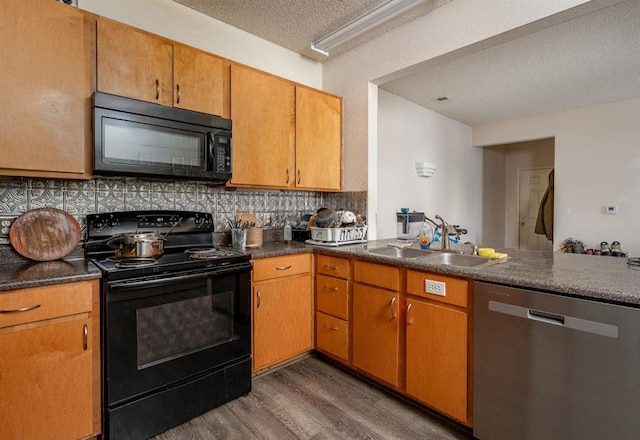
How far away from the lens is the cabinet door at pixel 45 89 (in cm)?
153

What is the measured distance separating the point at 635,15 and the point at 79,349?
402 centimetres

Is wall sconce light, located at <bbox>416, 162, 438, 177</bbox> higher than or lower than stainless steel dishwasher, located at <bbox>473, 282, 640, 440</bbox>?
higher

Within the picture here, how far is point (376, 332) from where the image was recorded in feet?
6.75

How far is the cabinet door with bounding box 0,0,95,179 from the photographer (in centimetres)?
153

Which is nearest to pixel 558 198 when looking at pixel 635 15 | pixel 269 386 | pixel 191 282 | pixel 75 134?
pixel 635 15

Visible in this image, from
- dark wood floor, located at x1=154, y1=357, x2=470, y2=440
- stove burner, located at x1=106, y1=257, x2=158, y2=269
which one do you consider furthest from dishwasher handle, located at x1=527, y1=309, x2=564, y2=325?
stove burner, located at x1=106, y1=257, x2=158, y2=269

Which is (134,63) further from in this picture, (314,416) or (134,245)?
(314,416)

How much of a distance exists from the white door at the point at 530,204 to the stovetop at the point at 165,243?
6.21 metres

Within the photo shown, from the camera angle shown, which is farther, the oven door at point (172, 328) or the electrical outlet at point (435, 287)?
the electrical outlet at point (435, 287)

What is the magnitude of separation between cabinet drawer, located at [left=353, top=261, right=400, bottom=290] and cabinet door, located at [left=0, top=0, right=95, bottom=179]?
166 centimetres

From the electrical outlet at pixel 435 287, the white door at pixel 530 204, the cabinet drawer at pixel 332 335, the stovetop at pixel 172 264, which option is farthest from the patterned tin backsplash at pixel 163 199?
the white door at pixel 530 204

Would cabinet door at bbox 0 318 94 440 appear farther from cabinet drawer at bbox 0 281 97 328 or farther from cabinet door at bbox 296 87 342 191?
cabinet door at bbox 296 87 342 191

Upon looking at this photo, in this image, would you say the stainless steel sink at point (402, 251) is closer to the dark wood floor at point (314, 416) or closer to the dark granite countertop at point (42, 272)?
the dark wood floor at point (314, 416)

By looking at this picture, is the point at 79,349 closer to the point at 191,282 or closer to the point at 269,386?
the point at 191,282
